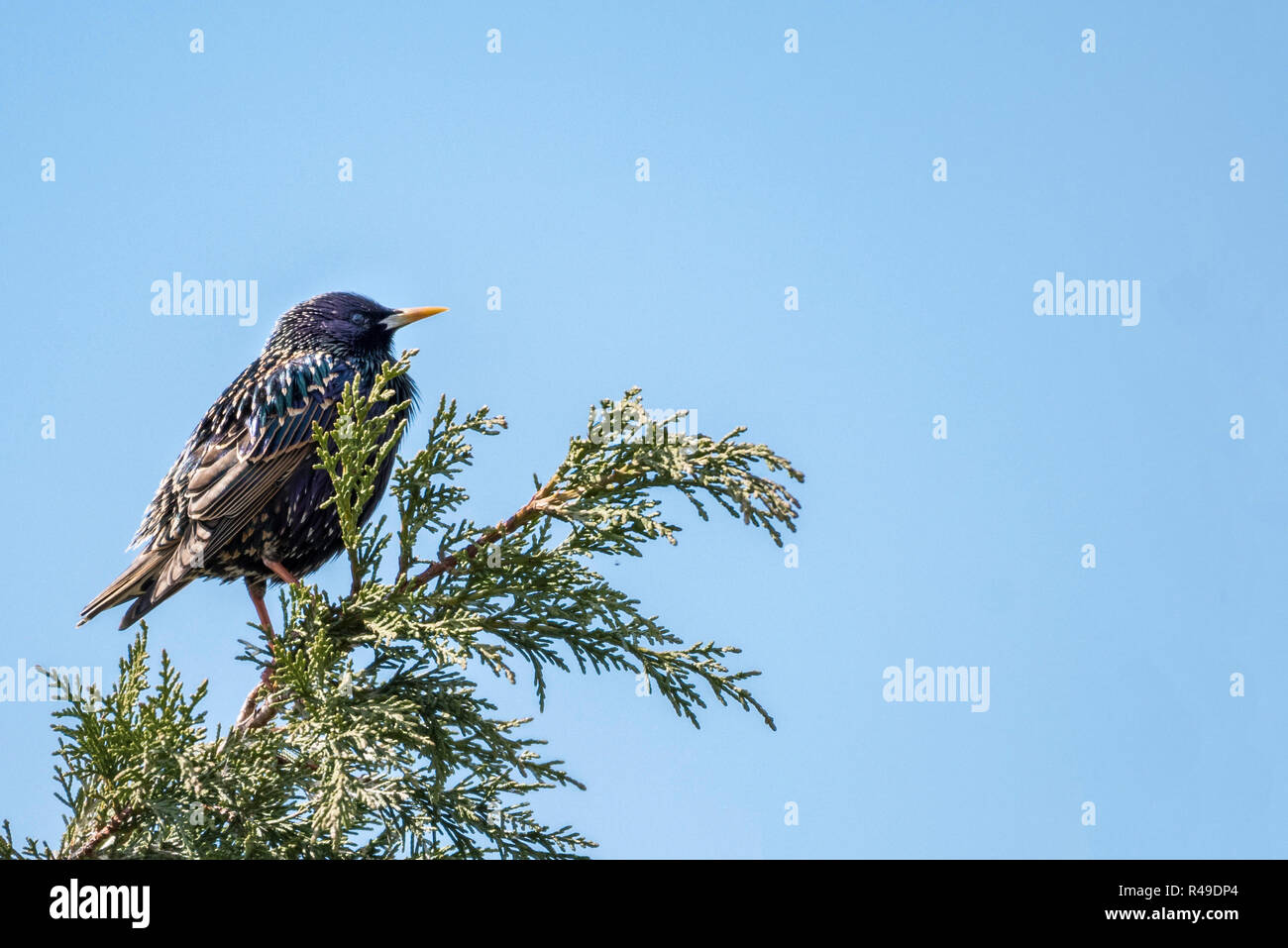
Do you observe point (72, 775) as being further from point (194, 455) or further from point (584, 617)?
point (194, 455)

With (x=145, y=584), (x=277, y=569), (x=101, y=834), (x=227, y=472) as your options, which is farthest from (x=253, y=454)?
(x=101, y=834)

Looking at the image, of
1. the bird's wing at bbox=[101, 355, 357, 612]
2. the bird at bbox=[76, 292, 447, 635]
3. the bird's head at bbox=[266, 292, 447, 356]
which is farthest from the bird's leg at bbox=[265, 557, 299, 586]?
the bird's head at bbox=[266, 292, 447, 356]

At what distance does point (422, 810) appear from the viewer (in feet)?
11.5

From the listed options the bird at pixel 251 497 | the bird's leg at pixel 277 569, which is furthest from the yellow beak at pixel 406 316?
the bird's leg at pixel 277 569

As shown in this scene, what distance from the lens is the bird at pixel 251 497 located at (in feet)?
16.3

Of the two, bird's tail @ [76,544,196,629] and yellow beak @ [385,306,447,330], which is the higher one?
yellow beak @ [385,306,447,330]

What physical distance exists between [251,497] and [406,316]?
1491mm

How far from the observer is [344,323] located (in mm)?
6133

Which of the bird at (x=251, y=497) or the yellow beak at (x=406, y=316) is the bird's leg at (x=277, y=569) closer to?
the bird at (x=251, y=497)

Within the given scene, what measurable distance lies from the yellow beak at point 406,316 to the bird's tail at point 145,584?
172 centimetres

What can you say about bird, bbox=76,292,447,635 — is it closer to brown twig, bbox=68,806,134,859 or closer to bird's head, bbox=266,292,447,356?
bird's head, bbox=266,292,447,356

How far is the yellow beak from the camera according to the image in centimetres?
609

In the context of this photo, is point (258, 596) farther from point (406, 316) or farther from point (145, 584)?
point (406, 316)
